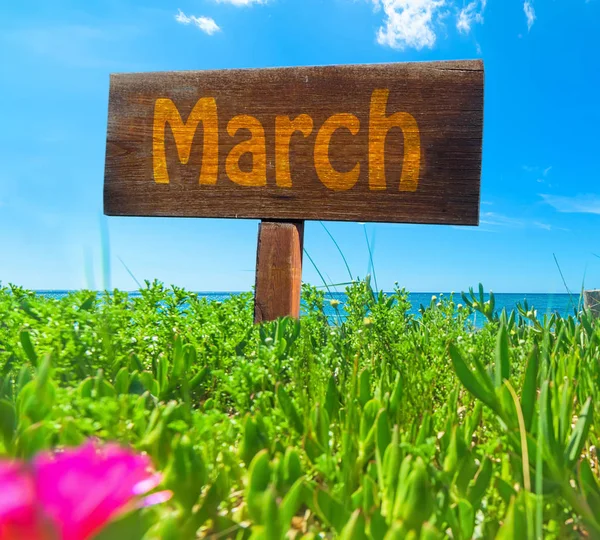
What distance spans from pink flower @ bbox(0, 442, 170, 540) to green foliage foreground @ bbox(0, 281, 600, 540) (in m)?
0.16

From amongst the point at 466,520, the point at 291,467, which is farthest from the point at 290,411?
the point at 466,520

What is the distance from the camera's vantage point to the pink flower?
0.54 m

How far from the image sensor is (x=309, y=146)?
136 inches

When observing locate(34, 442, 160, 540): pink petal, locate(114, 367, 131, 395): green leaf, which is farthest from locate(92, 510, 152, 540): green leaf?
locate(114, 367, 131, 395): green leaf

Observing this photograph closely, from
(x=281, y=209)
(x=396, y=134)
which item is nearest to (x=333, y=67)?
(x=396, y=134)

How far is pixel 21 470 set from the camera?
0.61 m

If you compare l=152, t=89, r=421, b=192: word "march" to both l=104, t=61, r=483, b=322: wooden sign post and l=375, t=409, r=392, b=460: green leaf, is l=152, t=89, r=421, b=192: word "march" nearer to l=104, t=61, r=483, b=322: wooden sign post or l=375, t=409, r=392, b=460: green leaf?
l=104, t=61, r=483, b=322: wooden sign post

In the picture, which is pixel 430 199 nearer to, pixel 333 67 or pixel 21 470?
pixel 333 67

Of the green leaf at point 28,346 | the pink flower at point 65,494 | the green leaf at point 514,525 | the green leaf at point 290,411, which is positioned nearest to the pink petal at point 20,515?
the pink flower at point 65,494

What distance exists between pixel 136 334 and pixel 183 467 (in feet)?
3.96

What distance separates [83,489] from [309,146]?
3.06 meters

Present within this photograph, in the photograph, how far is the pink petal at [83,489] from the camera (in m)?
0.55

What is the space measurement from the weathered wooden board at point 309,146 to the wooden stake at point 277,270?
95 millimetres

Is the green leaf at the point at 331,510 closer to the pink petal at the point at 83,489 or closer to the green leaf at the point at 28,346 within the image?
the pink petal at the point at 83,489
